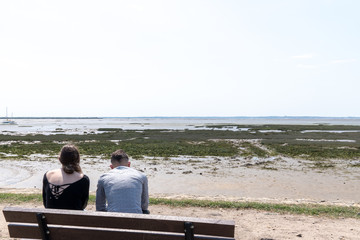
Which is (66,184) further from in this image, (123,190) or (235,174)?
(235,174)

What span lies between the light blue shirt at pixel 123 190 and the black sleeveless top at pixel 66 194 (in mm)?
223

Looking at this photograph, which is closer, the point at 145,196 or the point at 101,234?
the point at 101,234

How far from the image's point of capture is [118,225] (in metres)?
3.23

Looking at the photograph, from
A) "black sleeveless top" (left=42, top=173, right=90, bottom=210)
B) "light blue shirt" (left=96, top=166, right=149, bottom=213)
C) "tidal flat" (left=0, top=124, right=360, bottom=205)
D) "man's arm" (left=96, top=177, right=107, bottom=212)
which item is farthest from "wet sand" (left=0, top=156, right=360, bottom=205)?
"black sleeveless top" (left=42, top=173, right=90, bottom=210)

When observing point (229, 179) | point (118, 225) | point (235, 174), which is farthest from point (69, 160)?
point (235, 174)

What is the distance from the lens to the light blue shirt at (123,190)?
3.76m

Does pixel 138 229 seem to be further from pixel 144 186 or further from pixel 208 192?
pixel 208 192

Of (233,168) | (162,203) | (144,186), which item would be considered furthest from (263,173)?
(144,186)

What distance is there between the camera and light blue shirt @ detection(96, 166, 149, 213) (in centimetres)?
376

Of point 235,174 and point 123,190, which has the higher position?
point 123,190

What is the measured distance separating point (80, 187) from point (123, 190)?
55 cm

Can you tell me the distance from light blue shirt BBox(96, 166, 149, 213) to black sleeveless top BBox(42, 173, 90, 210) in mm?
223

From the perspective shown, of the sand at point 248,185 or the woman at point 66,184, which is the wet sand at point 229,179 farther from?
the woman at point 66,184

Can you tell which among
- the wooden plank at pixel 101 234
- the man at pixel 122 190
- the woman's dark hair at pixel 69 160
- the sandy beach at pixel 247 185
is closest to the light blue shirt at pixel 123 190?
the man at pixel 122 190
